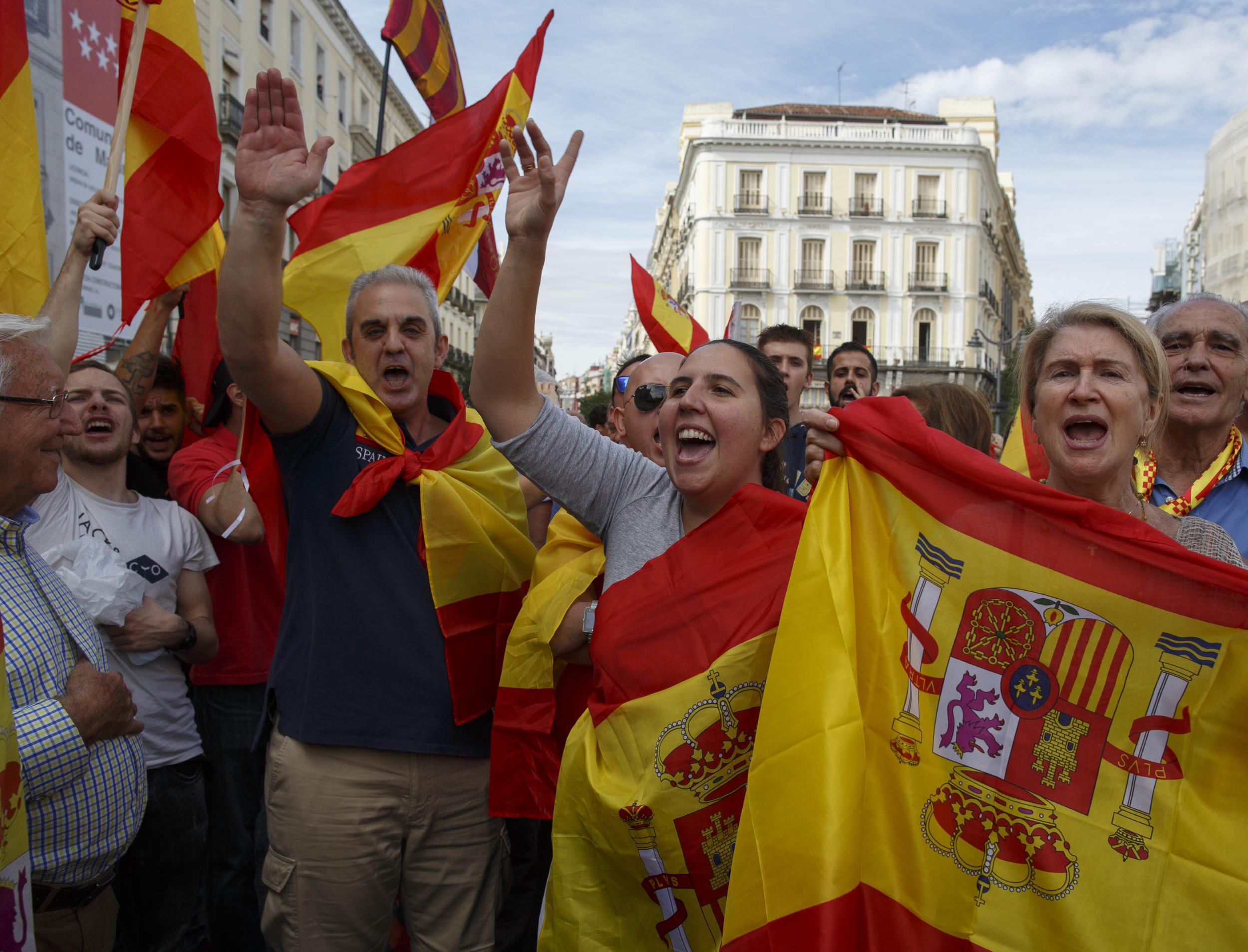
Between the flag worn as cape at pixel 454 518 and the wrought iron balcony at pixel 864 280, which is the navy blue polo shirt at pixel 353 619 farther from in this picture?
the wrought iron balcony at pixel 864 280

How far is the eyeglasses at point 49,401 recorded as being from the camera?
7.05 ft

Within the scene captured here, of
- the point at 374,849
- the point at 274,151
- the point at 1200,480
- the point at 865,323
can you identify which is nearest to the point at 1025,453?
the point at 1200,480

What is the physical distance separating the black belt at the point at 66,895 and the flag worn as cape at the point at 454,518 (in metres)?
0.95

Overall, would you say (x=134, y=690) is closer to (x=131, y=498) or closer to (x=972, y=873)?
(x=131, y=498)

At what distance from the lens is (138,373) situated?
12.7 feet

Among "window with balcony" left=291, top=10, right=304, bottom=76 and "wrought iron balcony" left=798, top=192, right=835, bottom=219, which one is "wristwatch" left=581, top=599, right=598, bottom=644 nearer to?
"window with balcony" left=291, top=10, right=304, bottom=76

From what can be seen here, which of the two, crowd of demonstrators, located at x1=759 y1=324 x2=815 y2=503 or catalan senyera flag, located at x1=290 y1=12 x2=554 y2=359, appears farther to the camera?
crowd of demonstrators, located at x1=759 y1=324 x2=815 y2=503


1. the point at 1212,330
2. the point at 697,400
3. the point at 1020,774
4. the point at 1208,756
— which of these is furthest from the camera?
the point at 1212,330

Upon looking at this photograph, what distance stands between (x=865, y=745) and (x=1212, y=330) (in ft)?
6.02

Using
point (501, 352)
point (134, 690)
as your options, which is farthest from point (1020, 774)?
point (134, 690)

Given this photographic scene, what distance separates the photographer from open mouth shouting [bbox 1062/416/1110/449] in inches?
82.2

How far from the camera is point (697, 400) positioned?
234 cm

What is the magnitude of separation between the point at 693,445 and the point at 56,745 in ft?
5.06

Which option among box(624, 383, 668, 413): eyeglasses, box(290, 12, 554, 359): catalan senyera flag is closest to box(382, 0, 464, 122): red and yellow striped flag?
box(290, 12, 554, 359): catalan senyera flag
